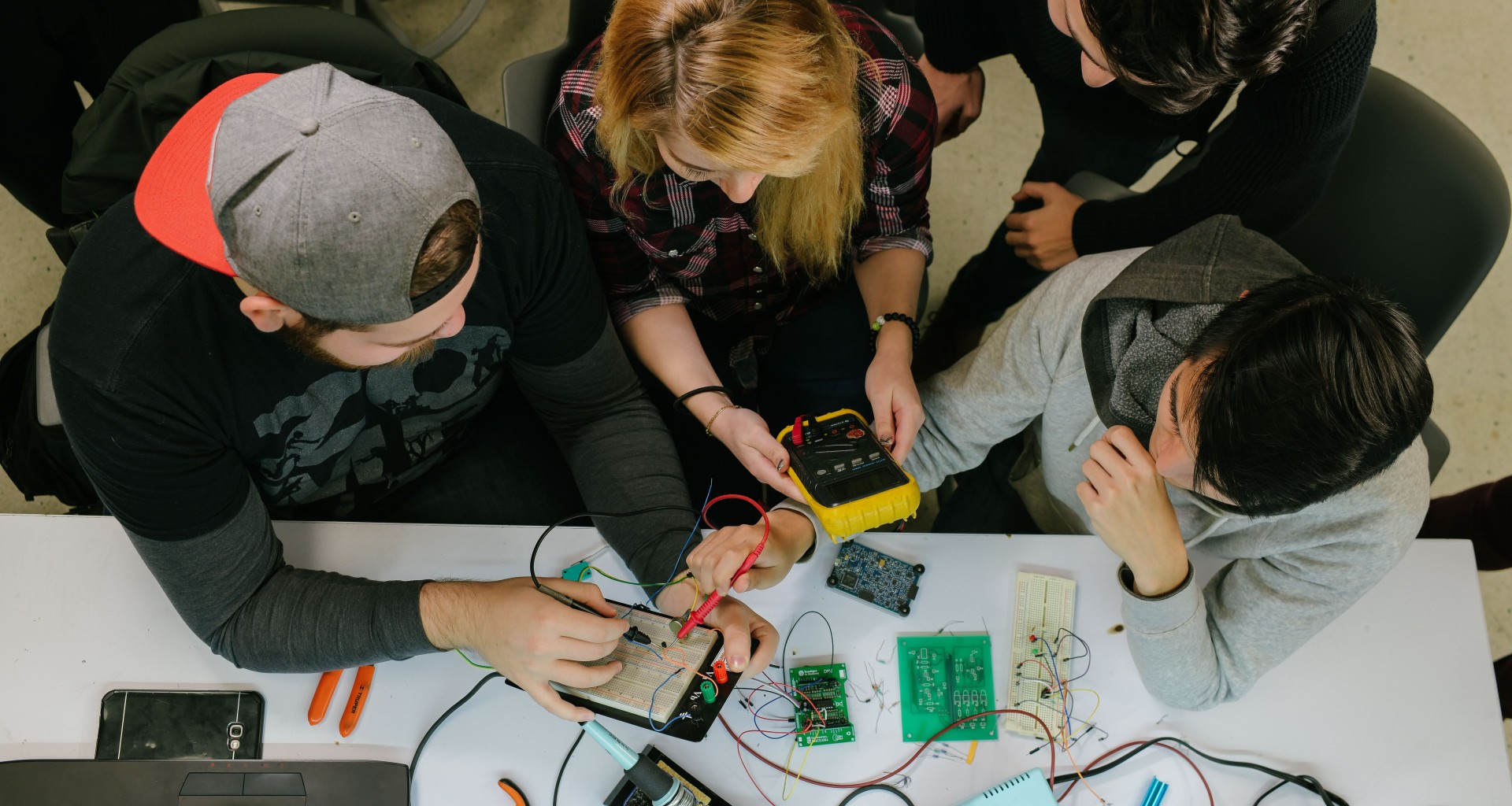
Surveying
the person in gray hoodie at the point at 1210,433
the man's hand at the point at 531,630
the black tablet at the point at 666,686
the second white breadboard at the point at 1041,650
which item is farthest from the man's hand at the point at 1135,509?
the man's hand at the point at 531,630

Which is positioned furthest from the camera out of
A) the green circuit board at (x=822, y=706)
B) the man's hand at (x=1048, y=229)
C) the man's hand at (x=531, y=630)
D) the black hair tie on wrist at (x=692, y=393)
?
the man's hand at (x=1048, y=229)

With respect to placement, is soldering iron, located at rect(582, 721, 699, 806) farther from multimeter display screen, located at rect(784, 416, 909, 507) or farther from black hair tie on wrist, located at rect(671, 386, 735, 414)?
black hair tie on wrist, located at rect(671, 386, 735, 414)

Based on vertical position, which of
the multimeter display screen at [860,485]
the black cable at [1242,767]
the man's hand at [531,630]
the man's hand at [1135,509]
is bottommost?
the black cable at [1242,767]

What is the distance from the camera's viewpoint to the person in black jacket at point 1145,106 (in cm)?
103

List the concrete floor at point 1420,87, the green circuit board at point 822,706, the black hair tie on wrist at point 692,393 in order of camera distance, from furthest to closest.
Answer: the concrete floor at point 1420,87 < the black hair tie on wrist at point 692,393 < the green circuit board at point 822,706

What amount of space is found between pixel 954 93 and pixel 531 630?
4.03 feet

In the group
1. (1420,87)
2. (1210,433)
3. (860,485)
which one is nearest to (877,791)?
(860,485)

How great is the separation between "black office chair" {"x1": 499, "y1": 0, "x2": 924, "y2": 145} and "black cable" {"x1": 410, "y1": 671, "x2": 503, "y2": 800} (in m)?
0.76

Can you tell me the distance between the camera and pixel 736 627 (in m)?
1.11

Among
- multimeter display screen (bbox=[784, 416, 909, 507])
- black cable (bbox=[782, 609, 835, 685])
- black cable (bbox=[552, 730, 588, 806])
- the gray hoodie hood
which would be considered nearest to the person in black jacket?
the gray hoodie hood

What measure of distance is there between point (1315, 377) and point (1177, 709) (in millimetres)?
547

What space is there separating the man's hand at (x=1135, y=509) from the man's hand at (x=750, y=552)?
0.37 m

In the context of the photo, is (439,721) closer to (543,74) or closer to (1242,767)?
(543,74)

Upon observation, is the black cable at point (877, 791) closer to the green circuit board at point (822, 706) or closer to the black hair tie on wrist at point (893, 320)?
the green circuit board at point (822, 706)
